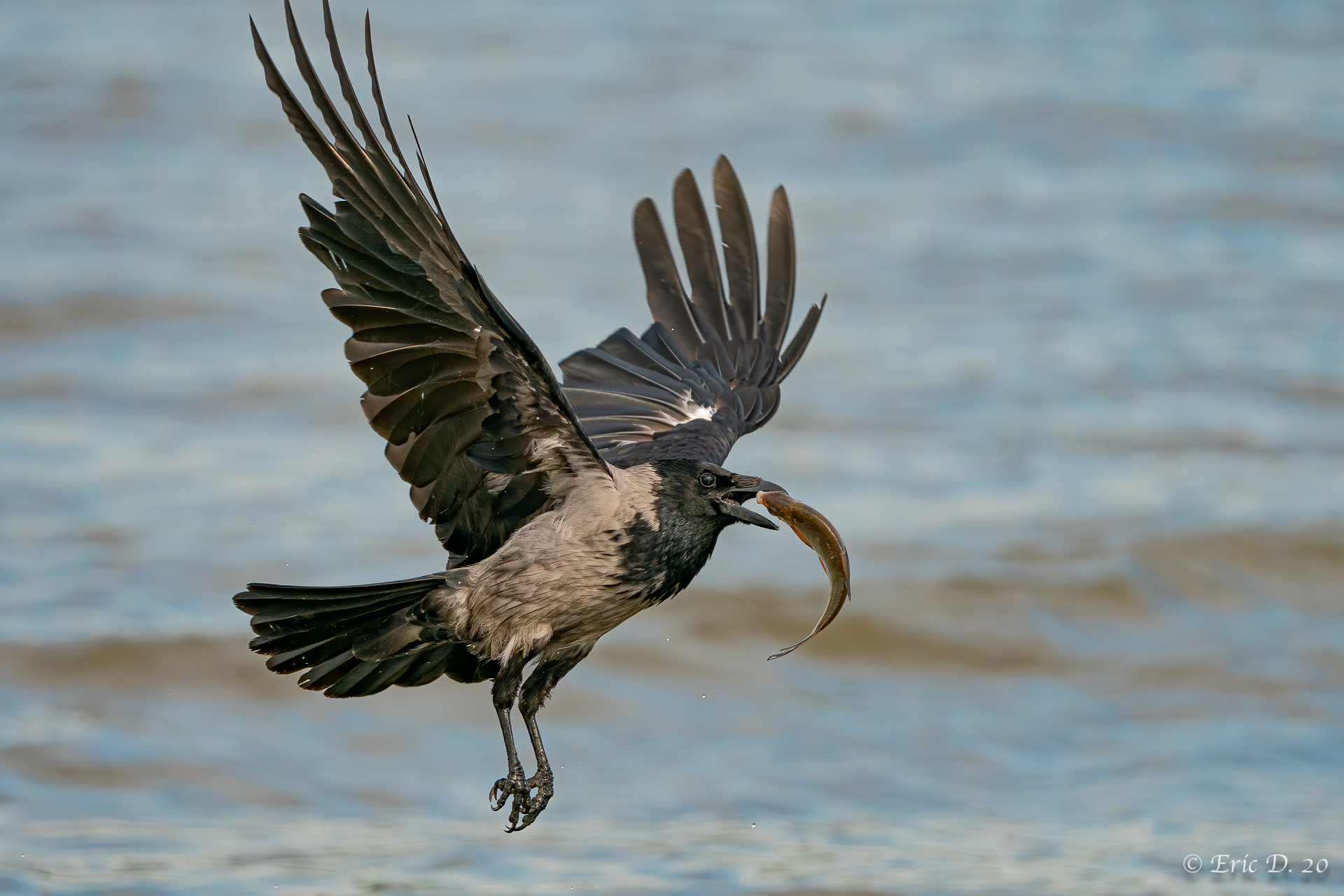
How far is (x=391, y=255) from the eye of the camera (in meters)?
5.98

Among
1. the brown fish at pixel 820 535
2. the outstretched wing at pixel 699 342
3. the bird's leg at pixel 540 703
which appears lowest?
the bird's leg at pixel 540 703

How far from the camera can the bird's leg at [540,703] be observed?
719 cm

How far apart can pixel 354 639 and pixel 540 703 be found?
0.79m

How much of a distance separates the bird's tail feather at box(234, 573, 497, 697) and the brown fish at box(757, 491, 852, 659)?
127 cm

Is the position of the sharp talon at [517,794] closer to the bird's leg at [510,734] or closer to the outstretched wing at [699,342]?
the bird's leg at [510,734]

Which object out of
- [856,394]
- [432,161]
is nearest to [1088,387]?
[856,394]

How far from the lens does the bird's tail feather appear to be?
6.80 m

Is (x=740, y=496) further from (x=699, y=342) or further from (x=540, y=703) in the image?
(x=699, y=342)

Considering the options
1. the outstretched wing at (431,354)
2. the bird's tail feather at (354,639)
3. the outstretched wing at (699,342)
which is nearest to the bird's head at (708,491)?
the outstretched wing at (431,354)

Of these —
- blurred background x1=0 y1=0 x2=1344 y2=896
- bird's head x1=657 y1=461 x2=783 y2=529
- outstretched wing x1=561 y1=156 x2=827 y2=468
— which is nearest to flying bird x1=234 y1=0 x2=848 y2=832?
bird's head x1=657 y1=461 x2=783 y2=529

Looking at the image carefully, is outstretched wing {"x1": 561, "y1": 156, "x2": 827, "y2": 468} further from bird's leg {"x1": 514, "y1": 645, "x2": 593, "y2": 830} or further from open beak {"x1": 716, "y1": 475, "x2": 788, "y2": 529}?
open beak {"x1": 716, "y1": 475, "x2": 788, "y2": 529}

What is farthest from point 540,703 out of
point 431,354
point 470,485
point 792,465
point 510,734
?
point 792,465

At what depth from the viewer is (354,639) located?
23.0 ft

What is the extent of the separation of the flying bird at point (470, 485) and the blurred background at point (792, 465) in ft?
12.0
